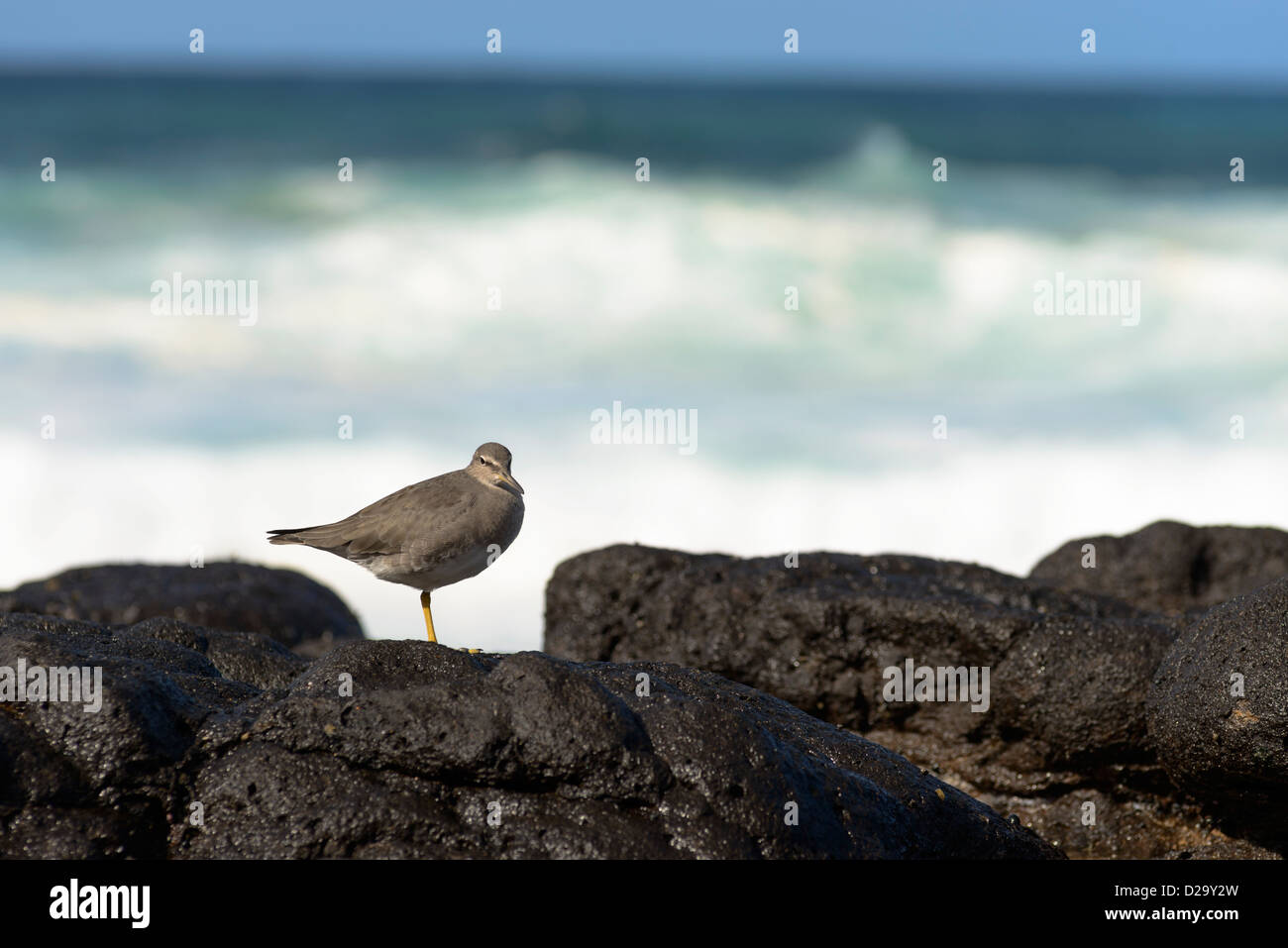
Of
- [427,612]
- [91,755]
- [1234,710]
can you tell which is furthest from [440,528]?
[1234,710]

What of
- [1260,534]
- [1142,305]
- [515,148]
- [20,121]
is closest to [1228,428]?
[1142,305]

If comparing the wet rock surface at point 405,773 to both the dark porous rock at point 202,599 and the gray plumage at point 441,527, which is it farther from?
the dark porous rock at point 202,599

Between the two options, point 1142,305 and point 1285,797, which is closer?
point 1285,797

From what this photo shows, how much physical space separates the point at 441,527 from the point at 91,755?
1998 mm

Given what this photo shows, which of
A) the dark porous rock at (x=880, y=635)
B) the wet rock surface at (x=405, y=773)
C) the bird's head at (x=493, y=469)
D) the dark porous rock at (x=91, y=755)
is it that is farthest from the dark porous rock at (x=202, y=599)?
the wet rock surface at (x=405, y=773)

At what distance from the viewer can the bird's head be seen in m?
6.06

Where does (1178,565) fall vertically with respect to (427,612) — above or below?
below

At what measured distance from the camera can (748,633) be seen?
8141mm

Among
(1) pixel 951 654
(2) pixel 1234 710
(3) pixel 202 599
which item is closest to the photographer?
(2) pixel 1234 710

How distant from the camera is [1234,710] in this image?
5684 mm

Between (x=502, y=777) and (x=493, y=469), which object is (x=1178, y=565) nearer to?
(x=493, y=469)

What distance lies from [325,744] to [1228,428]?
69.7 feet

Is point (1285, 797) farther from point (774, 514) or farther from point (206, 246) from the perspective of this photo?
point (206, 246)

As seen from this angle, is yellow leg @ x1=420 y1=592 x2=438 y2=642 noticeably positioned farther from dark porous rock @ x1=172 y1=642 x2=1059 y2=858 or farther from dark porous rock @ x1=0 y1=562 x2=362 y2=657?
dark porous rock @ x1=0 y1=562 x2=362 y2=657
